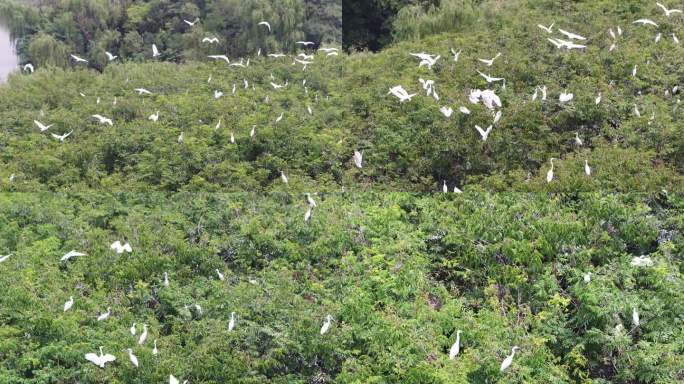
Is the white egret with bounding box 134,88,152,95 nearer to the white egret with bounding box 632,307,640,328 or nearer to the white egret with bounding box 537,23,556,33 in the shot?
the white egret with bounding box 537,23,556,33

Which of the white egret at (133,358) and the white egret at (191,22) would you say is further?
the white egret at (191,22)

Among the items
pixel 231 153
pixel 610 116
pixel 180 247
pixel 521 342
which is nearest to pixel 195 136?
pixel 231 153

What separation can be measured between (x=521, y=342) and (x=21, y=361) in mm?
2663

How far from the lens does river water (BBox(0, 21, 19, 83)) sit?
31.0 ft

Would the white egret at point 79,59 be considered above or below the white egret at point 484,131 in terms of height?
below

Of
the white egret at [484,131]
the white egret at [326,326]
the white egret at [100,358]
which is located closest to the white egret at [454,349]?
the white egret at [326,326]

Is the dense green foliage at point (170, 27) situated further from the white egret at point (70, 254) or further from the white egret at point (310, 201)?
the white egret at point (70, 254)

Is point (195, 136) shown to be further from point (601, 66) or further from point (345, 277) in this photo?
point (601, 66)

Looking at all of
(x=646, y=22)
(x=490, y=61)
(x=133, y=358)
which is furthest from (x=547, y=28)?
(x=133, y=358)

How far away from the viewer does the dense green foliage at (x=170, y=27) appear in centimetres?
1011

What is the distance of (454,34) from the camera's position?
10203 millimetres

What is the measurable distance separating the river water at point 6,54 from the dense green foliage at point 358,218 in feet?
0.63

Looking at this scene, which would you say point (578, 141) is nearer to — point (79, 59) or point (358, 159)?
point (358, 159)

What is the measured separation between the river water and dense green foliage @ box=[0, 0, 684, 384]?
19cm
